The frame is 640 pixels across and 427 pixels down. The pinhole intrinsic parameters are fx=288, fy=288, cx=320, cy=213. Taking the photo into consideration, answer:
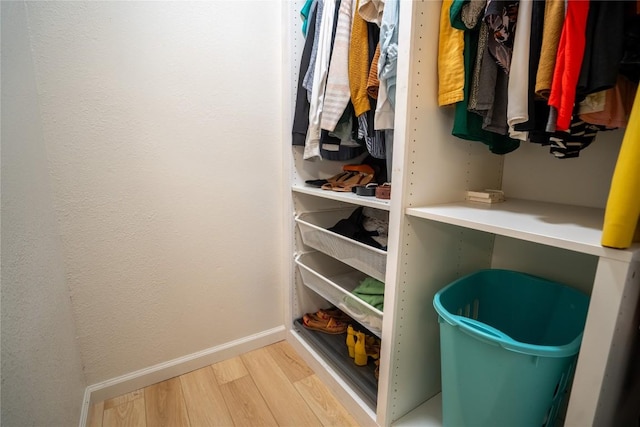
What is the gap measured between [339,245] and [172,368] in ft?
3.09

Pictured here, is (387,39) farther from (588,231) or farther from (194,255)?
(194,255)

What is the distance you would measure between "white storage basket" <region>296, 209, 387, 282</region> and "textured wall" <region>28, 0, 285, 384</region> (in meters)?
0.18

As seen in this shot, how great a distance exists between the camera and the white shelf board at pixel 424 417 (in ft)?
3.20

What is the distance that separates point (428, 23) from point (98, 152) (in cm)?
115

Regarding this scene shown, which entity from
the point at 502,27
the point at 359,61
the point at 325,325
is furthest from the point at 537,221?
the point at 325,325

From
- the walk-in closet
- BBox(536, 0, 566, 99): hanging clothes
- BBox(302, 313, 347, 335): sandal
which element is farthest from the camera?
BBox(302, 313, 347, 335): sandal

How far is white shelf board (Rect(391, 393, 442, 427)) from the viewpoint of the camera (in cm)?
98

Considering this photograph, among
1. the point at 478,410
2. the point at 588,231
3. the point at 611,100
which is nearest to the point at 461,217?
the point at 588,231

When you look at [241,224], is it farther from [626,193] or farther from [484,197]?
[626,193]

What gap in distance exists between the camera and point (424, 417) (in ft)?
3.28

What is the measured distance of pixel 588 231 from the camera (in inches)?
24.1

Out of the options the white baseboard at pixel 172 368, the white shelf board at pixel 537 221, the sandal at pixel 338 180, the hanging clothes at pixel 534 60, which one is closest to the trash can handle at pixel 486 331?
the white shelf board at pixel 537 221

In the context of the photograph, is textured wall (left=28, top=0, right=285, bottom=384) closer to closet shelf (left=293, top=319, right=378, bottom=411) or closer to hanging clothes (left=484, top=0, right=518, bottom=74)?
closet shelf (left=293, top=319, right=378, bottom=411)

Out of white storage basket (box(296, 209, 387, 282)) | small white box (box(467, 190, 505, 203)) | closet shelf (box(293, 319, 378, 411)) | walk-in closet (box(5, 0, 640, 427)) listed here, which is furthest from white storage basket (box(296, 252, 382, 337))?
small white box (box(467, 190, 505, 203))
